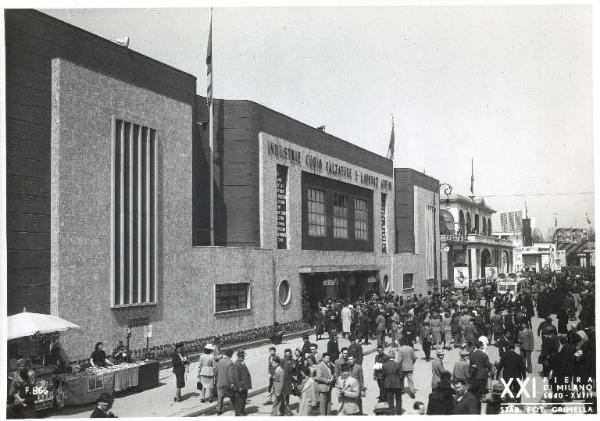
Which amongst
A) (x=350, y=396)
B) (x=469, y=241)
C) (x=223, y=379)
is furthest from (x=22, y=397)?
(x=469, y=241)

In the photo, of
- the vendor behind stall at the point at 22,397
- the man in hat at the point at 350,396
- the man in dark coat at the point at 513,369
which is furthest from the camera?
the man in dark coat at the point at 513,369

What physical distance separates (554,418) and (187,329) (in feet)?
50.8

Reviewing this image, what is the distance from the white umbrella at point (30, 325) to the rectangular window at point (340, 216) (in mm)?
24819

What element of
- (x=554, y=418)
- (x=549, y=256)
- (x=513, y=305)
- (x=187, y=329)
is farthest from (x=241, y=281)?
(x=549, y=256)

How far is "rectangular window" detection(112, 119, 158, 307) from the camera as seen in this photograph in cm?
2230

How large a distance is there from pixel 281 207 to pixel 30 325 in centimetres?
1883

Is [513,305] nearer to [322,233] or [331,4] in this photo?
[322,233]

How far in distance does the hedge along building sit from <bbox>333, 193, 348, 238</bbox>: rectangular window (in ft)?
11.4

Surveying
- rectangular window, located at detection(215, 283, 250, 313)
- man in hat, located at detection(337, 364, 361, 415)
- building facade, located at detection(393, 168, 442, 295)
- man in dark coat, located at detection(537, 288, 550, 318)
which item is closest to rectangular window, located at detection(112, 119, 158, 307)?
rectangular window, located at detection(215, 283, 250, 313)

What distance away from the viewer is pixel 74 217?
20406 mm

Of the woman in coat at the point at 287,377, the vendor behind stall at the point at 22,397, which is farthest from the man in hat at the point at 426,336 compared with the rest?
the vendor behind stall at the point at 22,397

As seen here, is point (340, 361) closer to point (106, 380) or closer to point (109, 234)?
point (106, 380)

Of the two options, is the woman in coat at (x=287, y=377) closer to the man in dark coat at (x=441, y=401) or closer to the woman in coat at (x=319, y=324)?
the man in dark coat at (x=441, y=401)

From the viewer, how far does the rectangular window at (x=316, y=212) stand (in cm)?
3719
